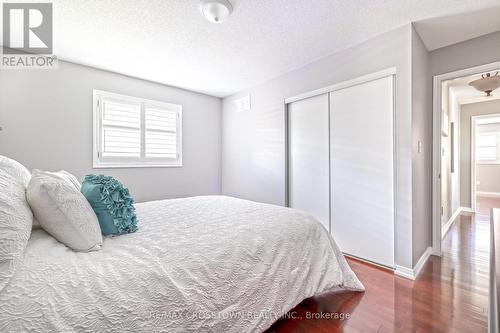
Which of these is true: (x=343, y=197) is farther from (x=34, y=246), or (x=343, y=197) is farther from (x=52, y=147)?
(x=52, y=147)

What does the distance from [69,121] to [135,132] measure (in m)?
0.78

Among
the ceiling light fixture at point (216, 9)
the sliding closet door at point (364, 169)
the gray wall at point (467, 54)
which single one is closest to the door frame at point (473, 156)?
the gray wall at point (467, 54)

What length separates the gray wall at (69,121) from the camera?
2.50m

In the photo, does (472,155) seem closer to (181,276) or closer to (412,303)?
(412,303)

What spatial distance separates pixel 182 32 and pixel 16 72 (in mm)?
2019

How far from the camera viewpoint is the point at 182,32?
2.23 m

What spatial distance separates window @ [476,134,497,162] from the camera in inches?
258

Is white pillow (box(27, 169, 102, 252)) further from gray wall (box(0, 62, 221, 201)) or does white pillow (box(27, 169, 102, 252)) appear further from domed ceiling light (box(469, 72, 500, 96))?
domed ceiling light (box(469, 72, 500, 96))

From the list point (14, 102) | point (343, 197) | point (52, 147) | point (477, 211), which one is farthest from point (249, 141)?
point (477, 211)

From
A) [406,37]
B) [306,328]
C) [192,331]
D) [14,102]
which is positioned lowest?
[306,328]

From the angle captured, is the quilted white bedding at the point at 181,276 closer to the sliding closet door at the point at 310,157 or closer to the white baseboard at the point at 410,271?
the white baseboard at the point at 410,271

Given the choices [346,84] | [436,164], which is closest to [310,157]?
[346,84]

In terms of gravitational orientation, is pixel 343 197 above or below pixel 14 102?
below

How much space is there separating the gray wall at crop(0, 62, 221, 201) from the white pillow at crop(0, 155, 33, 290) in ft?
6.58
